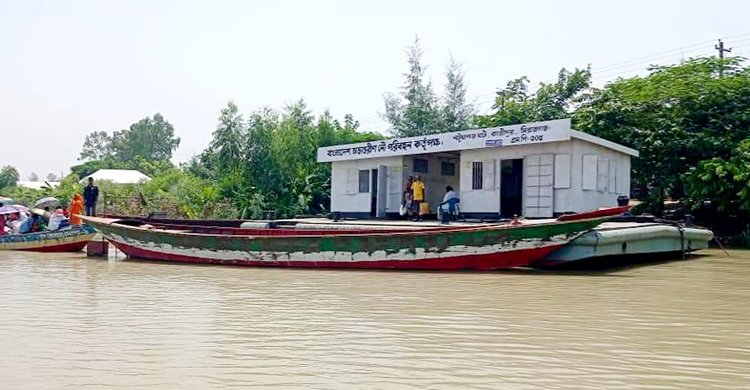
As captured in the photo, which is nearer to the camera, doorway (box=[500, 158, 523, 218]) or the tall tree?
doorway (box=[500, 158, 523, 218])

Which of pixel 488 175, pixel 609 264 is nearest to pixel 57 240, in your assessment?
pixel 488 175

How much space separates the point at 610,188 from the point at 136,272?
38.4 ft

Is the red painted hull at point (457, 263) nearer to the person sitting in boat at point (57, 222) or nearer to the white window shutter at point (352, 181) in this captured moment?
the person sitting in boat at point (57, 222)

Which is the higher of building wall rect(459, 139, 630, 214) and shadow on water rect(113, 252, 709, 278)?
building wall rect(459, 139, 630, 214)

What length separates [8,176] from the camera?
67.2 meters

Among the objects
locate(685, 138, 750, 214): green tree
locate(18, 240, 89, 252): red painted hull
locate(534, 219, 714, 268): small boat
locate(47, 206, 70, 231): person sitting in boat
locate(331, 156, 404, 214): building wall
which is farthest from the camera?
locate(331, 156, 404, 214): building wall

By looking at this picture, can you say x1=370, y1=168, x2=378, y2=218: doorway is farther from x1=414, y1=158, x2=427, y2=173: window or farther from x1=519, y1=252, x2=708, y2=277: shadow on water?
x1=519, y1=252, x2=708, y2=277: shadow on water

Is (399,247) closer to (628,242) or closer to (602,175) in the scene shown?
(628,242)

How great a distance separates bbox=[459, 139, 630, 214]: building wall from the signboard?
1.11 feet

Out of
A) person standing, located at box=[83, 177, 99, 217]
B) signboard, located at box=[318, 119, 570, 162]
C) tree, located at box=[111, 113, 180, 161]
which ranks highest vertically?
tree, located at box=[111, 113, 180, 161]

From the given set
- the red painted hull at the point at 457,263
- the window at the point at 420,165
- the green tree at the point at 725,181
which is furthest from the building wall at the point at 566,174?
the red painted hull at the point at 457,263

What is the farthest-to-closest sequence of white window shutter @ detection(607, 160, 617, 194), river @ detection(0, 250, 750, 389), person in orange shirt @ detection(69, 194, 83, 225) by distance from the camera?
1. white window shutter @ detection(607, 160, 617, 194)
2. person in orange shirt @ detection(69, 194, 83, 225)
3. river @ detection(0, 250, 750, 389)

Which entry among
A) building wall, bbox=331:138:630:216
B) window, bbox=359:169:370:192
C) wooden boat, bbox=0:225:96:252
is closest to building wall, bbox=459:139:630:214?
building wall, bbox=331:138:630:216

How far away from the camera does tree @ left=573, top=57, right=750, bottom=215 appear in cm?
1923
